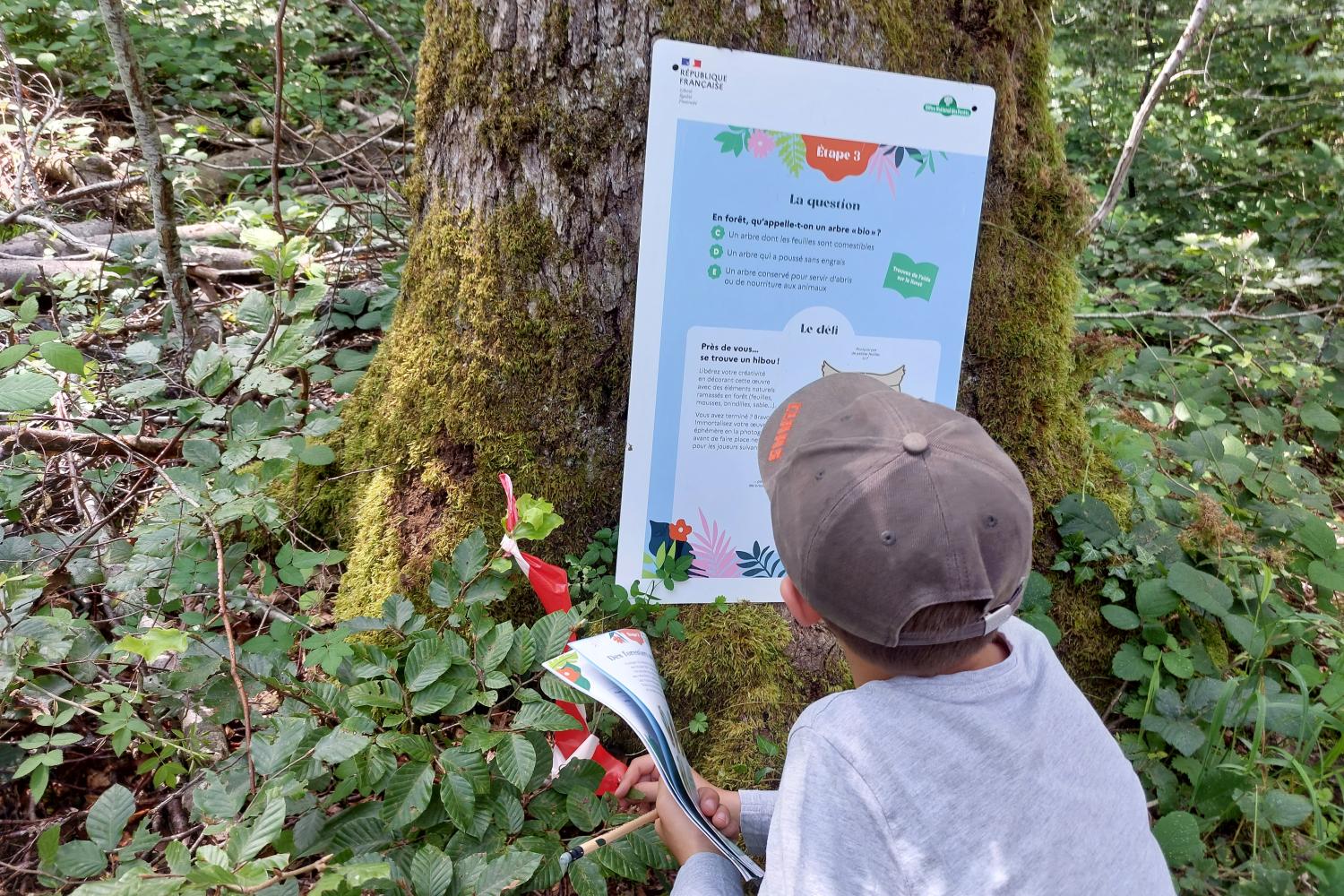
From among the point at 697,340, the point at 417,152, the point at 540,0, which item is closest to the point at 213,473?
the point at 417,152

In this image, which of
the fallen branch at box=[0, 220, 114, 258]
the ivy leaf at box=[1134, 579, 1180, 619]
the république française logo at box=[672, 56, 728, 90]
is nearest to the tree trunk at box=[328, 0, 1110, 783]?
the république française logo at box=[672, 56, 728, 90]

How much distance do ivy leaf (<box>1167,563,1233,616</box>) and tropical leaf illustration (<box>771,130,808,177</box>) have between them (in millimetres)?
1527

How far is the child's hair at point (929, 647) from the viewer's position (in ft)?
3.49

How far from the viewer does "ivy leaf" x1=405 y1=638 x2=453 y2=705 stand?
1407mm

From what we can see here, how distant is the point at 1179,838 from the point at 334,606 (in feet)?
7.10

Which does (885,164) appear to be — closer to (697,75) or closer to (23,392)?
(697,75)

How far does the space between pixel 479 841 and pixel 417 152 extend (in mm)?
1652

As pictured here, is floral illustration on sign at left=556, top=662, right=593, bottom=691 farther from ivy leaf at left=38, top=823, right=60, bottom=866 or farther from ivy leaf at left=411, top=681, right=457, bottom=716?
ivy leaf at left=38, top=823, right=60, bottom=866

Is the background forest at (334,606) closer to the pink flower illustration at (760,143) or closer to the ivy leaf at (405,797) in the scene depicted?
the ivy leaf at (405,797)

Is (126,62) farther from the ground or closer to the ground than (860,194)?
farther from the ground

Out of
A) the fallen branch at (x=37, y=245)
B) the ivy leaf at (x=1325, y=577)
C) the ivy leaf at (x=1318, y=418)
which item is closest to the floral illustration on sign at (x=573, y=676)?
the ivy leaf at (x=1325, y=577)

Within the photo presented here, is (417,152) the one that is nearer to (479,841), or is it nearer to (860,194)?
(860,194)

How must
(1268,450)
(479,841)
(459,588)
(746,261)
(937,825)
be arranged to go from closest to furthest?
1. (937,825)
2. (479,841)
3. (459,588)
4. (746,261)
5. (1268,450)

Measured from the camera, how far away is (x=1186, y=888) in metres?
1.66
